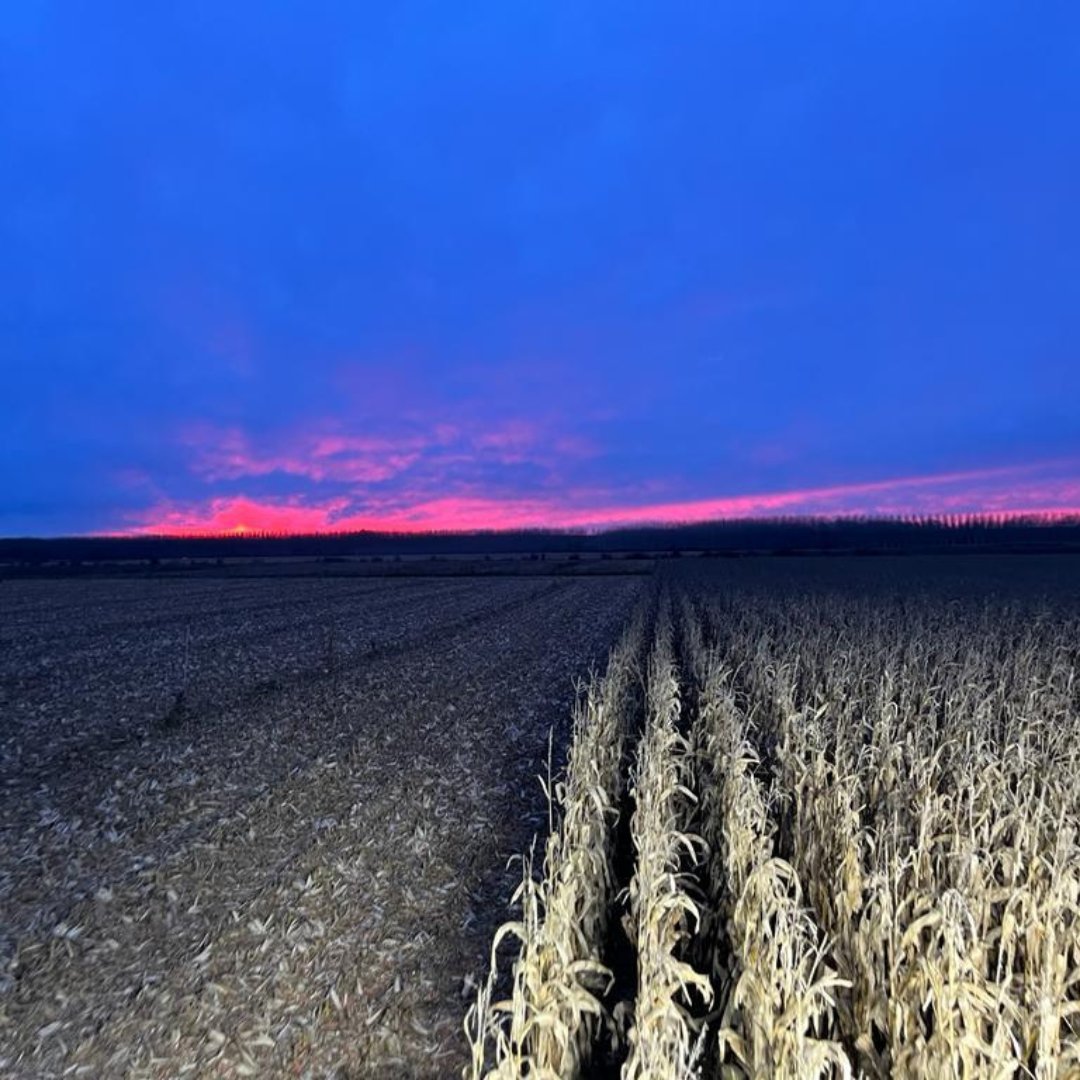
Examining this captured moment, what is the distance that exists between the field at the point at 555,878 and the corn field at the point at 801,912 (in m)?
0.03

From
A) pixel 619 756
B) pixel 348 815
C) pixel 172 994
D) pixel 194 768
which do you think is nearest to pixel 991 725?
pixel 619 756

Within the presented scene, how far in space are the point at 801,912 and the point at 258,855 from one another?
15.7 ft

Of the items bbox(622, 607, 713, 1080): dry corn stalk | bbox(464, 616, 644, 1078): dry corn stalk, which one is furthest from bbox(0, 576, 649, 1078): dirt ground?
bbox(622, 607, 713, 1080): dry corn stalk

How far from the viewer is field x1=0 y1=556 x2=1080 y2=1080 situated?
2.94 m

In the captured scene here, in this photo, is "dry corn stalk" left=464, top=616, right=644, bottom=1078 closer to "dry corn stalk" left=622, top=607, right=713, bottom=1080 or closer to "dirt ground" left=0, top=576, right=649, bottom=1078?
"dry corn stalk" left=622, top=607, right=713, bottom=1080

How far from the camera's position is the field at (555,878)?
2.94 m

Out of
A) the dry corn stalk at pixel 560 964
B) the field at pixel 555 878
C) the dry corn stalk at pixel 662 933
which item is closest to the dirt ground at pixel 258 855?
the field at pixel 555 878

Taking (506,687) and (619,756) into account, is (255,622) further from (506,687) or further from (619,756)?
(619,756)

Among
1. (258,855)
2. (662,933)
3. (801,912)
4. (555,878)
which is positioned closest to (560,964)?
(662,933)

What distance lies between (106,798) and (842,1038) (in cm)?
745

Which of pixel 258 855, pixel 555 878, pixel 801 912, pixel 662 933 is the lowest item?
pixel 258 855

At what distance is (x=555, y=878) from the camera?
4.25 metres

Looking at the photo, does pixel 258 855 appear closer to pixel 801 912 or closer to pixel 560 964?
pixel 560 964

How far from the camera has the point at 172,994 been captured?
163 inches
